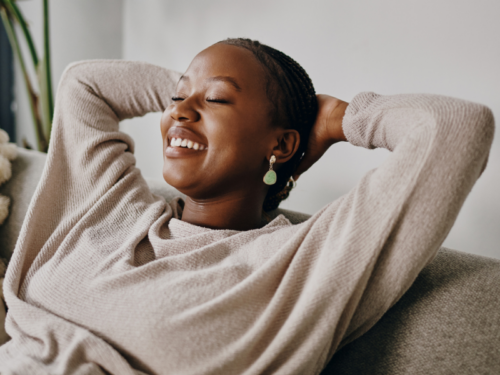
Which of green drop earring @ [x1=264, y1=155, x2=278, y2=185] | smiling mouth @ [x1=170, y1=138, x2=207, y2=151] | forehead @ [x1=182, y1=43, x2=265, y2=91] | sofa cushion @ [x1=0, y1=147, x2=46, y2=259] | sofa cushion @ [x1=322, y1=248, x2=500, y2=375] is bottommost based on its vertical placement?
sofa cushion @ [x1=0, y1=147, x2=46, y2=259]

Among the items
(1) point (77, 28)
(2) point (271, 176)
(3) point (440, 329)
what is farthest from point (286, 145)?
(1) point (77, 28)

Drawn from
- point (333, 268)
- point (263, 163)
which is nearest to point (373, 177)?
point (333, 268)

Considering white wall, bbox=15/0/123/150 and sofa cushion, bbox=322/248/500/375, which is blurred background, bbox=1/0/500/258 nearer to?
white wall, bbox=15/0/123/150

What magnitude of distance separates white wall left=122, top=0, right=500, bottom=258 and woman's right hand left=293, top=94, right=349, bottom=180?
0.37 meters

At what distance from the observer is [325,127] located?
927 mm

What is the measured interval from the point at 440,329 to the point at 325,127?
0.52 meters

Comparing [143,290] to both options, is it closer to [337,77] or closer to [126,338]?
[126,338]

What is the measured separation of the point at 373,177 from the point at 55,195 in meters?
0.83

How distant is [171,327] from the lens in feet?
2.17

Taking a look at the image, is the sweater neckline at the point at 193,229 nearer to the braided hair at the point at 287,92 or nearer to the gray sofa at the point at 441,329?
the braided hair at the point at 287,92

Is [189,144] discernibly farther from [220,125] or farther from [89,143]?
[89,143]

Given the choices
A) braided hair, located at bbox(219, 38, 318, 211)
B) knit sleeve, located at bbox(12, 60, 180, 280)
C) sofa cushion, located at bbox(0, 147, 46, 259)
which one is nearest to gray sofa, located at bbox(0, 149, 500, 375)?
braided hair, located at bbox(219, 38, 318, 211)

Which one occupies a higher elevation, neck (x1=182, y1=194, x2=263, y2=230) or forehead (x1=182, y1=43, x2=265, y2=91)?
forehead (x1=182, y1=43, x2=265, y2=91)

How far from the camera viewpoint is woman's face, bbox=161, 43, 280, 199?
2.77 feet
